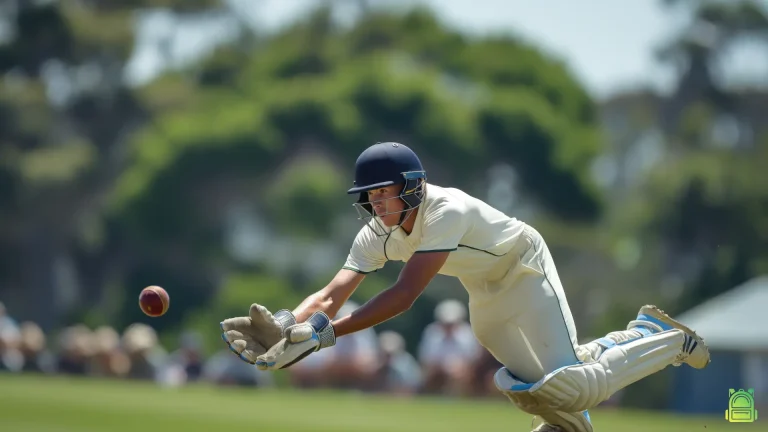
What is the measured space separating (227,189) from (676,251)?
1382 centimetres

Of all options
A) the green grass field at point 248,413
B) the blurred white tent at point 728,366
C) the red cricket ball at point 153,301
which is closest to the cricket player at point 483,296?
the red cricket ball at point 153,301

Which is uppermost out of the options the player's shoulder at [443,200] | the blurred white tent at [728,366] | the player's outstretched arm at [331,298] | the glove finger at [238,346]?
the player's shoulder at [443,200]

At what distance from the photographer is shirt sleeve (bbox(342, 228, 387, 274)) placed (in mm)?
7078

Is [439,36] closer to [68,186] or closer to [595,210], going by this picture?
[595,210]

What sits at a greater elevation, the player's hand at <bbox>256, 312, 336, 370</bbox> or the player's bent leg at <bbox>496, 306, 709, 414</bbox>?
the player's hand at <bbox>256, 312, 336, 370</bbox>

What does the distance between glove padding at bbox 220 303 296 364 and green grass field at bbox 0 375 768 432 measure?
16.9 ft

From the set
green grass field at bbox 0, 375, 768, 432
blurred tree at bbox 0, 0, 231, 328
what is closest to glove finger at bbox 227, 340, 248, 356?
green grass field at bbox 0, 375, 768, 432

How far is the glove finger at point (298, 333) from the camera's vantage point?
5992 mm

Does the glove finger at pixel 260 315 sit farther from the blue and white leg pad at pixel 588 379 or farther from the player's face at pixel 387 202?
the blue and white leg pad at pixel 588 379

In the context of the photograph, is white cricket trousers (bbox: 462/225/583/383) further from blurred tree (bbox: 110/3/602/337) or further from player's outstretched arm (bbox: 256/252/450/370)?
blurred tree (bbox: 110/3/602/337)

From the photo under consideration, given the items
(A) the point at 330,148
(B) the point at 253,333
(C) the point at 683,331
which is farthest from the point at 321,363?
(A) the point at 330,148

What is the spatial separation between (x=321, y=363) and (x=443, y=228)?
1365cm

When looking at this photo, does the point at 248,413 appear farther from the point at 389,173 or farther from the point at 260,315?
the point at 260,315

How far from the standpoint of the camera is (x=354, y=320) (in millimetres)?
6219
